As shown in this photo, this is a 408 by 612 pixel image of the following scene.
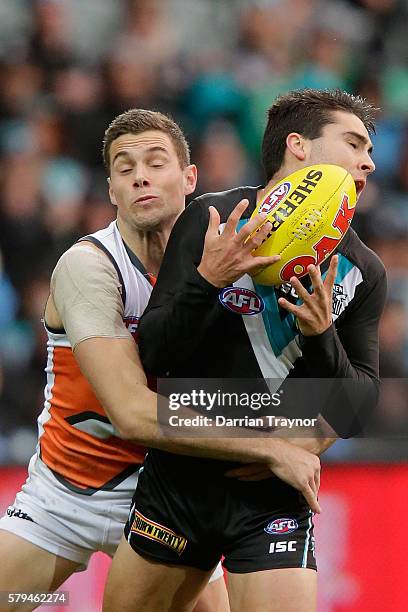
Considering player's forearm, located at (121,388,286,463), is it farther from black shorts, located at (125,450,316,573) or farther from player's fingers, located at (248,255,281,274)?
player's fingers, located at (248,255,281,274)

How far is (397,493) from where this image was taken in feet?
14.8

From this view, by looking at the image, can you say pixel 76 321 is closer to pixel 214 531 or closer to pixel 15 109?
pixel 214 531

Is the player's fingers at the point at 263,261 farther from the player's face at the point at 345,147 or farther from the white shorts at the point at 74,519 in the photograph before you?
the white shorts at the point at 74,519

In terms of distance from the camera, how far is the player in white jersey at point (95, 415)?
11.2 feet

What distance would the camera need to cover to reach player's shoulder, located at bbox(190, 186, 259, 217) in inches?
123

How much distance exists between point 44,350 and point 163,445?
9.60 feet

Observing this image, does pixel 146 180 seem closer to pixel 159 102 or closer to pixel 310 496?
pixel 310 496

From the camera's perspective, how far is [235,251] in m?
2.83

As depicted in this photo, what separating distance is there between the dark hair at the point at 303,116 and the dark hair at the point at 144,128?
0.46 metres

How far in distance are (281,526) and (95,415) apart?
2.82 feet

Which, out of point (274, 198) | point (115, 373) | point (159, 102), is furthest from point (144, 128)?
point (159, 102)

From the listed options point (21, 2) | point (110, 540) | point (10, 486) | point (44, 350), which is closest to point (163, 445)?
point (110, 540)

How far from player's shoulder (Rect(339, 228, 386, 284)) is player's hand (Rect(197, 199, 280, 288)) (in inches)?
16.6

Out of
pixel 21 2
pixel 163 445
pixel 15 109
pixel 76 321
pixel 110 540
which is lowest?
pixel 110 540
